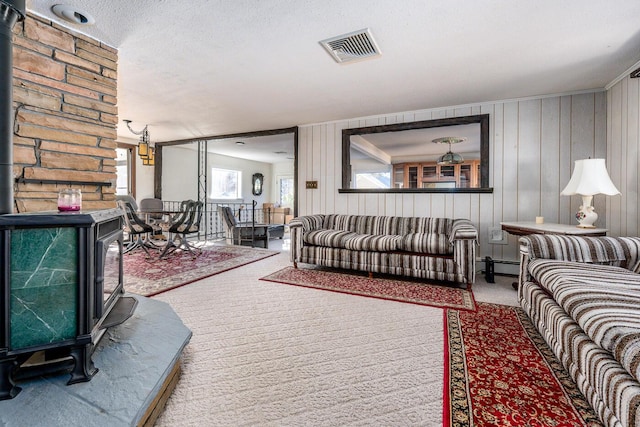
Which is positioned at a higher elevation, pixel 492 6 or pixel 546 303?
pixel 492 6

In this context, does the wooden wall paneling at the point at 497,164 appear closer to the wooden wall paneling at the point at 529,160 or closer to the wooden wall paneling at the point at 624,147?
the wooden wall paneling at the point at 529,160

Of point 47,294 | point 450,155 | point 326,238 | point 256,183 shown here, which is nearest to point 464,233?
point 326,238

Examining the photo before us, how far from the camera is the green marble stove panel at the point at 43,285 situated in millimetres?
1094

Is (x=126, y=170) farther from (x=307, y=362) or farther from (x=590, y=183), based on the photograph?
(x=590, y=183)

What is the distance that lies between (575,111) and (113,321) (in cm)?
482

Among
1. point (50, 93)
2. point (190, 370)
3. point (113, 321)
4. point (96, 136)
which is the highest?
point (50, 93)

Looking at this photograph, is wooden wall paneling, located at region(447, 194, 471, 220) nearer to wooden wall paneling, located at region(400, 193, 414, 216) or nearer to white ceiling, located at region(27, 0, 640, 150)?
wooden wall paneling, located at region(400, 193, 414, 216)

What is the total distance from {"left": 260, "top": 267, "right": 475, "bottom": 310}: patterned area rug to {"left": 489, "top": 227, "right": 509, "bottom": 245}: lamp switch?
4.01 ft

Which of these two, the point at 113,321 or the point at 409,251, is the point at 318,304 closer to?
the point at 409,251

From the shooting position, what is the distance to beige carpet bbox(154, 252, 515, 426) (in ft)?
4.09

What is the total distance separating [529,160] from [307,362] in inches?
145

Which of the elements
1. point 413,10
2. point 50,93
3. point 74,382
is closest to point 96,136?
point 50,93

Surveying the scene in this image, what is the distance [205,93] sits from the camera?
3.62m

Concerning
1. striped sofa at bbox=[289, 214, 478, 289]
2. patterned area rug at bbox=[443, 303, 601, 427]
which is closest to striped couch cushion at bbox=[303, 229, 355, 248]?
striped sofa at bbox=[289, 214, 478, 289]
